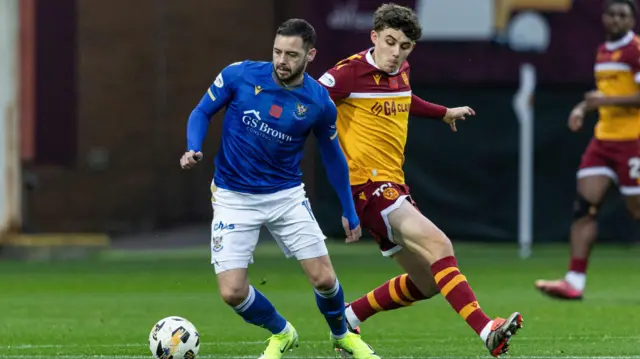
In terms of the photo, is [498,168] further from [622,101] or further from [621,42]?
[622,101]

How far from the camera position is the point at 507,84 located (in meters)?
18.8

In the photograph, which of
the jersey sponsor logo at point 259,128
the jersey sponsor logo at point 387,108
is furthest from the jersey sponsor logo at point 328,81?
the jersey sponsor logo at point 259,128

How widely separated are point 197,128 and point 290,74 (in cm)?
59

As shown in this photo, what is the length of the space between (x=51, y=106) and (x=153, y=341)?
16265 mm

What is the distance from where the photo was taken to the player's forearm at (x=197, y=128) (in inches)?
307

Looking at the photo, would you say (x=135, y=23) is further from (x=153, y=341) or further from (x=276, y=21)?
(x=153, y=341)

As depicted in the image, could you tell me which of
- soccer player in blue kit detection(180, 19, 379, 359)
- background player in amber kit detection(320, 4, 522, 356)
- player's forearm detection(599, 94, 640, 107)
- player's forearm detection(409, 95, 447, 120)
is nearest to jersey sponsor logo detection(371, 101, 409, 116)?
background player in amber kit detection(320, 4, 522, 356)

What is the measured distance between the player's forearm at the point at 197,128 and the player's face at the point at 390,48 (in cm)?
126

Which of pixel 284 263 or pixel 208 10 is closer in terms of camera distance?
pixel 284 263

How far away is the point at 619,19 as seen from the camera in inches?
488

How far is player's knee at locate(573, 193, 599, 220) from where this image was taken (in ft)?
40.8

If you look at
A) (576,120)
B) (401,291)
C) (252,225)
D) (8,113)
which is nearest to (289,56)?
(252,225)

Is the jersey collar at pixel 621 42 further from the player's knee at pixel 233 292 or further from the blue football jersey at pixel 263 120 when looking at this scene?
the player's knee at pixel 233 292

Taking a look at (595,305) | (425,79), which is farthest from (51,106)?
(595,305)
